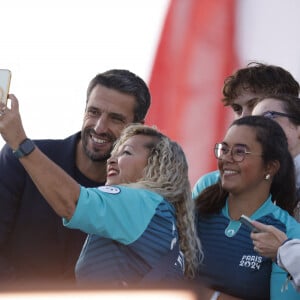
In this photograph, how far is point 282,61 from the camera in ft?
12.1

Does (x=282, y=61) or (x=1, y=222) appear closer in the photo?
(x=1, y=222)

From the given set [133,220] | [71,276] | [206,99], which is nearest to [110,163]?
[133,220]

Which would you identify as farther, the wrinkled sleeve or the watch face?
the wrinkled sleeve

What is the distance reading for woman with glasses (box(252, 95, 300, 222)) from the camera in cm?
216

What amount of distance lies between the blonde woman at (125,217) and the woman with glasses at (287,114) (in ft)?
2.02

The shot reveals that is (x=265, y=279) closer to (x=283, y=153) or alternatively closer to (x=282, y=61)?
(x=283, y=153)

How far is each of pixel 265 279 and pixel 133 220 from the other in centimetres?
46

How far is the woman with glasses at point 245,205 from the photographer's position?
1708mm

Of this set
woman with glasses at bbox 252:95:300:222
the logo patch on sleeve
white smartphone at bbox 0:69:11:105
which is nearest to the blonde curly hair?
the logo patch on sleeve

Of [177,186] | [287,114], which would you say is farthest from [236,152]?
[287,114]

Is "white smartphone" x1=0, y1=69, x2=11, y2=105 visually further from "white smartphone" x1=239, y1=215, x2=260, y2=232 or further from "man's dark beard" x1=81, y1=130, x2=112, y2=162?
"man's dark beard" x1=81, y1=130, x2=112, y2=162

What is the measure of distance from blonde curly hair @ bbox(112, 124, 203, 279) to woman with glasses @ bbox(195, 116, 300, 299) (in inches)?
3.1

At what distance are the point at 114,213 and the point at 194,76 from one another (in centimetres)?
258

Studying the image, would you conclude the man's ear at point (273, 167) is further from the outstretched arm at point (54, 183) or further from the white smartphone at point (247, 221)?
the outstretched arm at point (54, 183)
